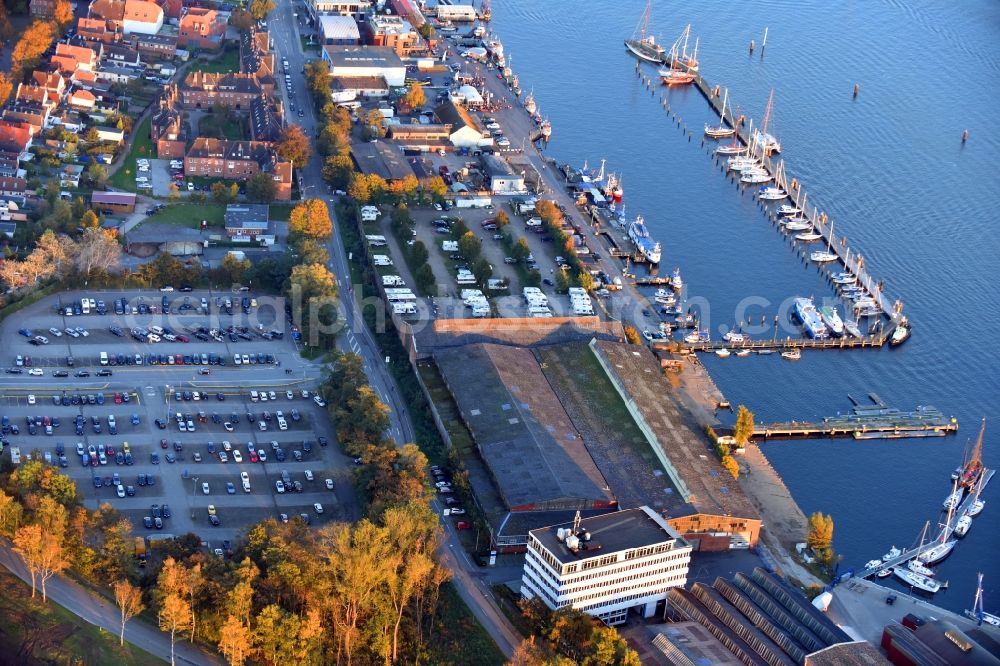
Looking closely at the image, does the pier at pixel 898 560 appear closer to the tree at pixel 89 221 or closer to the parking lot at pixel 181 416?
the parking lot at pixel 181 416

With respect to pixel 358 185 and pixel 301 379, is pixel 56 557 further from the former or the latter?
pixel 358 185

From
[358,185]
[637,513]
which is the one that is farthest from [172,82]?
[637,513]

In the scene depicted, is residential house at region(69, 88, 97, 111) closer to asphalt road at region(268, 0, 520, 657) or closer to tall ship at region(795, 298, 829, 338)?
asphalt road at region(268, 0, 520, 657)

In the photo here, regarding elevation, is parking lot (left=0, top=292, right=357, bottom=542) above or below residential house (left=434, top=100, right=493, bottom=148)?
below

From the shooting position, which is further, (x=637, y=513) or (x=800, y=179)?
(x=800, y=179)

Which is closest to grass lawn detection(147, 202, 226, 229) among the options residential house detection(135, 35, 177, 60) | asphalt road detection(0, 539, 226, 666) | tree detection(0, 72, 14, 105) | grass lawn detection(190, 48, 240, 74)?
tree detection(0, 72, 14, 105)

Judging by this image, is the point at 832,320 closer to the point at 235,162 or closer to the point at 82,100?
the point at 235,162
